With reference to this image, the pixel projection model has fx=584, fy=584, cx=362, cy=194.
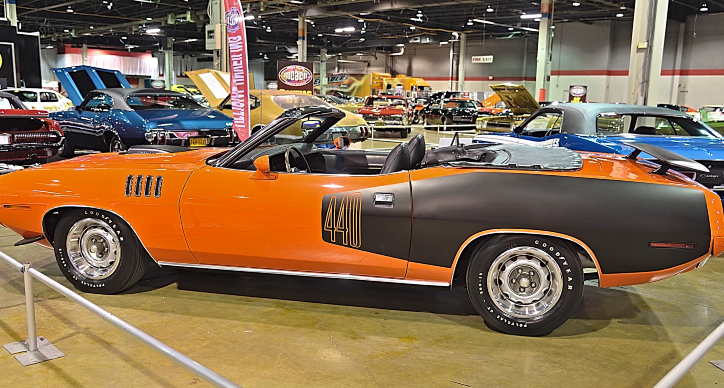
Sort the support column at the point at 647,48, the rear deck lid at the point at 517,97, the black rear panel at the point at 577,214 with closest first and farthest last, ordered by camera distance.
Answer: 1. the black rear panel at the point at 577,214
2. the support column at the point at 647,48
3. the rear deck lid at the point at 517,97

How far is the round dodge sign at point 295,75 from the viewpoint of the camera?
51.8 ft

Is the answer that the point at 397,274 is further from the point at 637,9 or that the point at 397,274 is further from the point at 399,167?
the point at 637,9

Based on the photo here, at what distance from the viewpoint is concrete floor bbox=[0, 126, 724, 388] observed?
2.93 meters

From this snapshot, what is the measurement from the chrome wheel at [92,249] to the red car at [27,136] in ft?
15.7

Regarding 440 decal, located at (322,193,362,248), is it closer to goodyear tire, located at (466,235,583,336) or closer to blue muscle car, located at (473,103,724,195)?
goodyear tire, located at (466,235,583,336)

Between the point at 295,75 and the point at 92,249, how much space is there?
12371 millimetres

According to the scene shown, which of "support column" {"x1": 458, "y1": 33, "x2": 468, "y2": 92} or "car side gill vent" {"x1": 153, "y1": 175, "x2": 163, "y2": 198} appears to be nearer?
"car side gill vent" {"x1": 153, "y1": 175, "x2": 163, "y2": 198}

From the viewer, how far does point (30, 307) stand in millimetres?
3041

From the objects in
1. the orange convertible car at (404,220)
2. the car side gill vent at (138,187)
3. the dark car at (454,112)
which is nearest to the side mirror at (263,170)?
the orange convertible car at (404,220)

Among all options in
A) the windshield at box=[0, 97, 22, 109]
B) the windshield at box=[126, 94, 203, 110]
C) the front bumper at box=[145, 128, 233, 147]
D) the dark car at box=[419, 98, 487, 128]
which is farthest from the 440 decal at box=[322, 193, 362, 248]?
the dark car at box=[419, 98, 487, 128]

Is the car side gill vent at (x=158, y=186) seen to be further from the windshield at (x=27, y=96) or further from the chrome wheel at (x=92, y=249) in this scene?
the windshield at (x=27, y=96)

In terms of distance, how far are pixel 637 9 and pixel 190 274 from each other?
10.1 metres

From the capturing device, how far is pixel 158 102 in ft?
32.7

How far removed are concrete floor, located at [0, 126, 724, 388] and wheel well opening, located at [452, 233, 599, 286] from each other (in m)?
0.35
